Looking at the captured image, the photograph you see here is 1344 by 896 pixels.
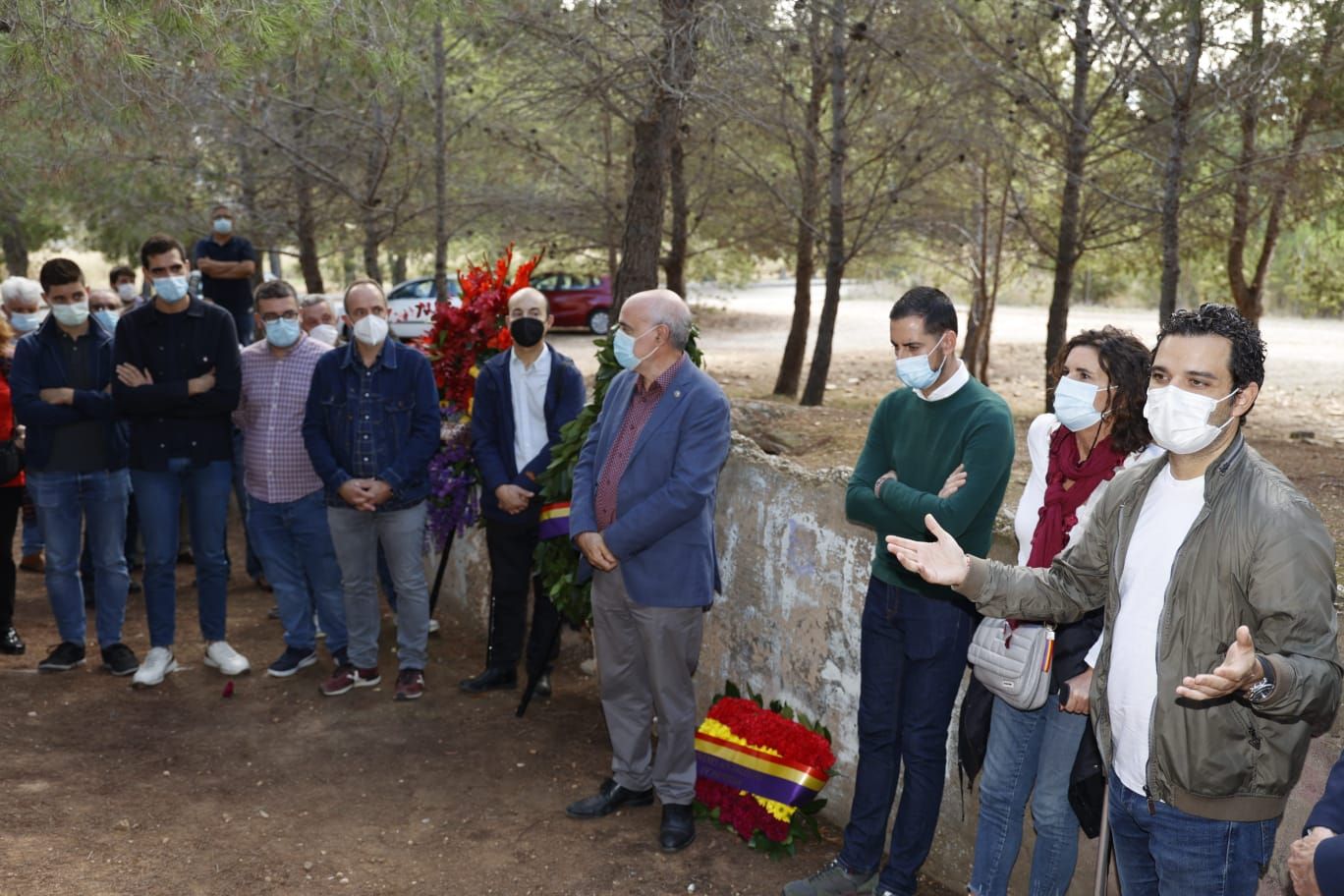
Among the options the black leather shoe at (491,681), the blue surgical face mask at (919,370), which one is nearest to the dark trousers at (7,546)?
the black leather shoe at (491,681)

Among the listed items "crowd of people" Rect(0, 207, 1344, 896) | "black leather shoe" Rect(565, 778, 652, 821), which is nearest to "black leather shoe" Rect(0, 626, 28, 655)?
"crowd of people" Rect(0, 207, 1344, 896)

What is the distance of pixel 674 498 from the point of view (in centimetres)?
458

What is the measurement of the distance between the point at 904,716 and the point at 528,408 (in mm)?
2677

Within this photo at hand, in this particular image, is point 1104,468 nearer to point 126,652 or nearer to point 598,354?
point 598,354

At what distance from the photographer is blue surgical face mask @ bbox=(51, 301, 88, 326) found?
6.05 metres

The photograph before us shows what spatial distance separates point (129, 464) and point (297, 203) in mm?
10124

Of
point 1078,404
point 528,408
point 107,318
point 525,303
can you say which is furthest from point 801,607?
point 107,318

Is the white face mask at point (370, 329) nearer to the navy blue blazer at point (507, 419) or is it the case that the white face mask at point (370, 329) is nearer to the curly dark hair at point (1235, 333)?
the navy blue blazer at point (507, 419)

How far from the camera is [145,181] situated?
15.8m

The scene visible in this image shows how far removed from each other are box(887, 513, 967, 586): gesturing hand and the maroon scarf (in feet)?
1.78

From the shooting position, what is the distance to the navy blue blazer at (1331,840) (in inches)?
96.5

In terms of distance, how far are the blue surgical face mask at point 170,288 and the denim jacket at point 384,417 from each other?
0.78 m

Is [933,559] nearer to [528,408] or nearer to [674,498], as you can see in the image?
[674,498]

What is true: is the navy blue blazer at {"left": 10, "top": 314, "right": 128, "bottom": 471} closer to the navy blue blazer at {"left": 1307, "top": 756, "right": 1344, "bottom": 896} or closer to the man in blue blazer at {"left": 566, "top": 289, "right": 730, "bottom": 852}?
the man in blue blazer at {"left": 566, "top": 289, "right": 730, "bottom": 852}
